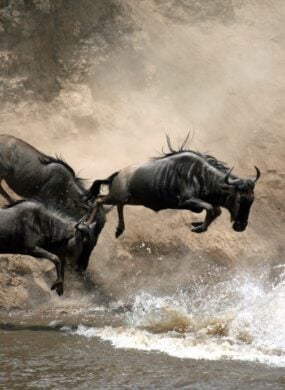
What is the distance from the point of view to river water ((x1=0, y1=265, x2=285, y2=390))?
6859mm

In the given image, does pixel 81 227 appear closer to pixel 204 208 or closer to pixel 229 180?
pixel 204 208

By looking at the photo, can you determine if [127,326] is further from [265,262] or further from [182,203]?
[265,262]

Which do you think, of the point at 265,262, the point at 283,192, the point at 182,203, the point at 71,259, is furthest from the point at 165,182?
the point at 283,192

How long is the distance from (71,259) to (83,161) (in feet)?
11.9

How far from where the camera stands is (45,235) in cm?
956

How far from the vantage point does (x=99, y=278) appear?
11297 mm

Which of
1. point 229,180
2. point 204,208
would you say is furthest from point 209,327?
point 229,180

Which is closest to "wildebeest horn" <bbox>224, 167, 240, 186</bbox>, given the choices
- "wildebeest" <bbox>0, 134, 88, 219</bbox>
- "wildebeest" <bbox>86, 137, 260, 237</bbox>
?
"wildebeest" <bbox>86, 137, 260, 237</bbox>

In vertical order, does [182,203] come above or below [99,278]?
above

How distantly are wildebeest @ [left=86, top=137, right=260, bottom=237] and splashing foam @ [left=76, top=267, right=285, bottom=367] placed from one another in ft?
3.34

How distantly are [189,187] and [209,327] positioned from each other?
1.81 metres

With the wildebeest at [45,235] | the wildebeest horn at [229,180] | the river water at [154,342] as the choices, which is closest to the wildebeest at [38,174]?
the wildebeest at [45,235]

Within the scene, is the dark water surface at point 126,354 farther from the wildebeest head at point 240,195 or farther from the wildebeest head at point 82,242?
the wildebeest head at point 240,195

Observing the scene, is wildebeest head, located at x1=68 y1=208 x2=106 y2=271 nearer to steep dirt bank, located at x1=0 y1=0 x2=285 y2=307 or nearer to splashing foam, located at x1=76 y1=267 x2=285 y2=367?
splashing foam, located at x1=76 y1=267 x2=285 y2=367
